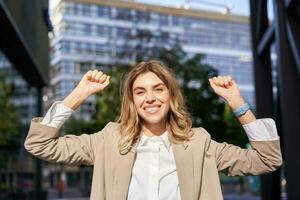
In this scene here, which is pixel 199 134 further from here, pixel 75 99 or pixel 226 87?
pixel 75 99

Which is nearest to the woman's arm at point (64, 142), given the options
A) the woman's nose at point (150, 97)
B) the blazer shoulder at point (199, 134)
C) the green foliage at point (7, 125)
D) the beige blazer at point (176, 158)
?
the beige blazer at point (176, 158)

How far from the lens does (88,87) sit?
2156mm

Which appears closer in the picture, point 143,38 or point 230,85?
point 230,85

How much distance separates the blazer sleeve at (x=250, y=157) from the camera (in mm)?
2043

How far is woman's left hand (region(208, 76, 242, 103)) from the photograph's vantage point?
2.15m

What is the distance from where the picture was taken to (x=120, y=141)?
2.04m

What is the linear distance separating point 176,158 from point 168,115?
0.73 ft

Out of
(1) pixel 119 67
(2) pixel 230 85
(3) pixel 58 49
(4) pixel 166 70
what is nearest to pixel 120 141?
(4) pixel 166 70

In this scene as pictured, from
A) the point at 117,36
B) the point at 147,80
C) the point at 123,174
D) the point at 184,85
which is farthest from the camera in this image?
the point at 117,36

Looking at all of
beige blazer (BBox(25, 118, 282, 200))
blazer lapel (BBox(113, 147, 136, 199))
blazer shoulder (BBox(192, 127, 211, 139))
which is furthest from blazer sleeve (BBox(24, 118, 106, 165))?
blazer shoulder (BBox(192, 127, 211, 139))

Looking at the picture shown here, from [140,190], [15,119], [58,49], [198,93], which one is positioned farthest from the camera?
[58,49]

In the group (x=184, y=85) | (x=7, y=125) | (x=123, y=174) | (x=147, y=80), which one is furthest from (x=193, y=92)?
(x=123, y=174)

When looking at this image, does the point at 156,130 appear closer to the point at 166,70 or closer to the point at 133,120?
the point at 133,120

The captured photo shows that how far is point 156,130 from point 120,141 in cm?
18
